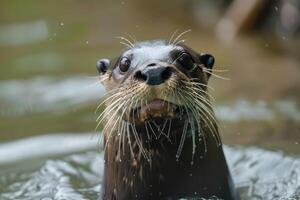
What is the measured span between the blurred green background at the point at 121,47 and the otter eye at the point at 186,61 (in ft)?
3.06

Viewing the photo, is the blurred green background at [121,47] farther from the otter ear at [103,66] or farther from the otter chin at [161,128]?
the otter chin at [161,128]

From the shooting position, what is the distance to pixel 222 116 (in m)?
6.17

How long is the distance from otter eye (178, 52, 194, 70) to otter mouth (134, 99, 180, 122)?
Answer: 295 millimetres

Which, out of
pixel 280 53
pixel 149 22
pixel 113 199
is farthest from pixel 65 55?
pixel 113 199

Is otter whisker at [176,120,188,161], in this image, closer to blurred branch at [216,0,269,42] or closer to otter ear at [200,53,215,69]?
otter ear at [200,53,215,69]

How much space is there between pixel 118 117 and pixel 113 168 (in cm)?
38

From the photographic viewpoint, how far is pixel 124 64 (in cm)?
362

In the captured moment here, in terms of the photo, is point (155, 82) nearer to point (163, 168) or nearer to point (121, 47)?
point (163, 168)

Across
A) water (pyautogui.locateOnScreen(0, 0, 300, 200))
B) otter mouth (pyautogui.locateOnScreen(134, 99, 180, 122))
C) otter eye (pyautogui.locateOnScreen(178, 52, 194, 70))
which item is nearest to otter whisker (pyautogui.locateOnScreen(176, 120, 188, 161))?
otter mouth (pyautogui.locateOnScreen(134, 99, 180, 122))

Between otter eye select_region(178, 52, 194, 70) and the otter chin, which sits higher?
otter eye select_region(178, 52, 194, 70)

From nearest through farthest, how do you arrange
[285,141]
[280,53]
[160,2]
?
1. [285,141]
2. [280,53]
3. [160,2]

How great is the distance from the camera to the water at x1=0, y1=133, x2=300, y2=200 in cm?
460

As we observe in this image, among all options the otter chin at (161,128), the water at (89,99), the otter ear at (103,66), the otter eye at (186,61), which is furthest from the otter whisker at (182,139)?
the water at (89,99)

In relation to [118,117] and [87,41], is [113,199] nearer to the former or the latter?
[118,117]
